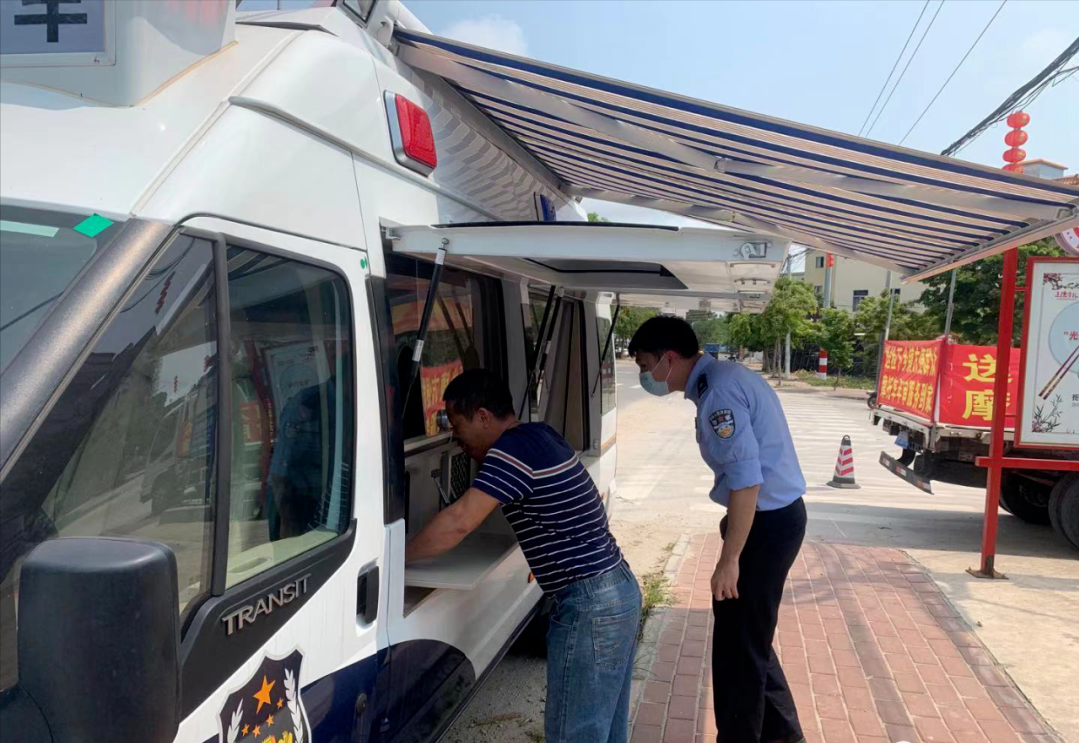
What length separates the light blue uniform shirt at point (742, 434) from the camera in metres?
3.22

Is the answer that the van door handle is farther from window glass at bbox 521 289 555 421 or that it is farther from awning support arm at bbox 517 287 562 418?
window glass at bbox 521 289 555 421

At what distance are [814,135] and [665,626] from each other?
3.70 meters

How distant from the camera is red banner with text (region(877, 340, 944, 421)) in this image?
831 centimetres

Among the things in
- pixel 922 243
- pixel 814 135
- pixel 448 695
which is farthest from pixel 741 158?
pixel 448 695

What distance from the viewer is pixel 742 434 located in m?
3.23

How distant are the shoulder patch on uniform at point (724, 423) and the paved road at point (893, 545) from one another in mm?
1931

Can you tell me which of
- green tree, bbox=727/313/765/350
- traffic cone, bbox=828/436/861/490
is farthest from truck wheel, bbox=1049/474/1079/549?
green tree, bbox=727/313/765/350

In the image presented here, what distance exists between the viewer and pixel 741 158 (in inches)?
132

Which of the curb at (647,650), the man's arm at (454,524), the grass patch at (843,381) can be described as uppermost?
the man's arm at (454,524)

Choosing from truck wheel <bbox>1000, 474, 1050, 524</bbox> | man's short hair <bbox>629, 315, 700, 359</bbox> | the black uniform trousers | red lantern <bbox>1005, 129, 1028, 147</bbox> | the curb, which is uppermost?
red lantern <bbox>1005, 129, 1028, 147</bbox>

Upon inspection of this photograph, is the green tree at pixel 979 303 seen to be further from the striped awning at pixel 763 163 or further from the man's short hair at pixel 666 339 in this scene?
the man's short hair at pixel 666 339

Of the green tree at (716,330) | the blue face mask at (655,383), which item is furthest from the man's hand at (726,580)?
the green tree at (716,330)

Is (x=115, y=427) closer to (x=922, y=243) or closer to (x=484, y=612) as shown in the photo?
(x=484, y=612)

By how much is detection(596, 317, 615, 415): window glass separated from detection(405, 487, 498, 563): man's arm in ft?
11.0
